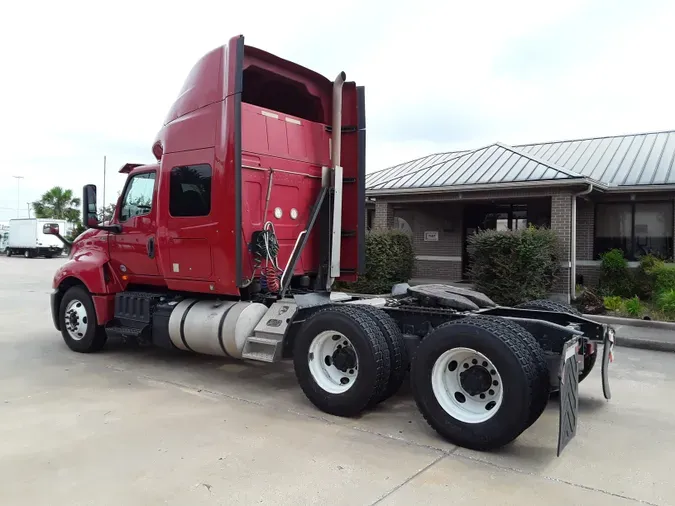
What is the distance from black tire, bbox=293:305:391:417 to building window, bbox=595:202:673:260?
12108 millimetres

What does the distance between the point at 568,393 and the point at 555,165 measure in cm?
1173

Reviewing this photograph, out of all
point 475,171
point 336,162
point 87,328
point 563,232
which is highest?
point 475,171

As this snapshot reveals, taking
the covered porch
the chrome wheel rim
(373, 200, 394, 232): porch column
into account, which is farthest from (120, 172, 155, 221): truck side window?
(373, 200, 394, 232): porch column

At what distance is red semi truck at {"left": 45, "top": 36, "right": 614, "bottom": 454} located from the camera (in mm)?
4531

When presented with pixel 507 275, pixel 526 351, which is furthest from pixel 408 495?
pixel 507 275

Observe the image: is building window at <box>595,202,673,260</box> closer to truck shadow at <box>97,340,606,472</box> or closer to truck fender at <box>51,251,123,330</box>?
truck shadow at <box>97,340,606,472</box>

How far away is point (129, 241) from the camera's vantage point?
25.0ft

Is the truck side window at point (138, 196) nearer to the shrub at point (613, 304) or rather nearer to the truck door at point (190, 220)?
the truck door at point (190, 220)

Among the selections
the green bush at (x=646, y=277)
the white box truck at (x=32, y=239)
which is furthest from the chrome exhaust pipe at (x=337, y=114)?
the white box truck at (x=32, y=239)

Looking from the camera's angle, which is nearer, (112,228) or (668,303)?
(112,228)

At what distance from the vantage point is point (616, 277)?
13.8 m

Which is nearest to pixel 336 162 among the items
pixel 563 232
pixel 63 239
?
pixel 63 239

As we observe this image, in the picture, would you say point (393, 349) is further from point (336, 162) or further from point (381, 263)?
point (381, 263)

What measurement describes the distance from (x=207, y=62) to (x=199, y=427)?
3929 mm
